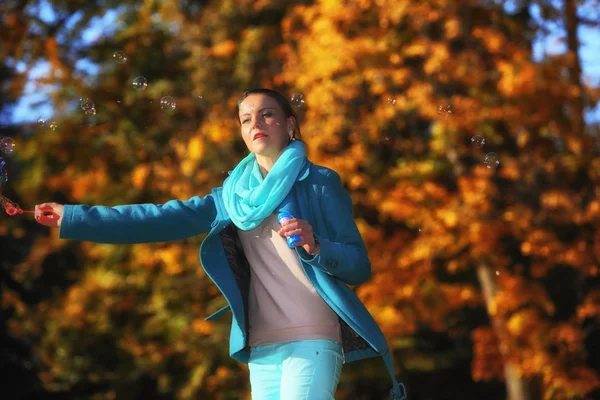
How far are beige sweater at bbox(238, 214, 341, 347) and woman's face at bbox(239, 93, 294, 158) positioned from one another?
0.23 metres

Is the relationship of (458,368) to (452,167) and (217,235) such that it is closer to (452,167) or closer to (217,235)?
(452,167)

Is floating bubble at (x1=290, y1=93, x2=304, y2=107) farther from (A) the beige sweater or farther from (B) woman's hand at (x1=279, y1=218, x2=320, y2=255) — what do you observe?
(B) woman's hand at (x1=279, y1=218, x2=320, y2=255)

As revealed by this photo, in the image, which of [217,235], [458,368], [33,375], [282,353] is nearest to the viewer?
[282,353]

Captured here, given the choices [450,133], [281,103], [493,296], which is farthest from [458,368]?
[281,103]

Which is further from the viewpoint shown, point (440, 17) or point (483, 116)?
point (440, 17)

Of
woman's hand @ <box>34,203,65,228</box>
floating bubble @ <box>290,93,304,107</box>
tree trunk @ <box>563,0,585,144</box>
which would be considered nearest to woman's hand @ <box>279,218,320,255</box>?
woman's hand @ <box>34,203,65,228</box>

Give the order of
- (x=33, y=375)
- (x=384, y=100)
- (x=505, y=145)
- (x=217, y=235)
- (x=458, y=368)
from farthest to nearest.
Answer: (x=458, y=368), (x=505, y=145), (x=384, y=100), (x=33, y=375), (x=217, y=235)

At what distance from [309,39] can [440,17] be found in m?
1.34

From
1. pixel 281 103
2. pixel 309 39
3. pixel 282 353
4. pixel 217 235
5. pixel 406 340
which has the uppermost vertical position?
pixel 309 39

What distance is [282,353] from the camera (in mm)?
2701

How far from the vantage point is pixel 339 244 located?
2703 mm

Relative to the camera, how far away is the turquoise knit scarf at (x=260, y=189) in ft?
9.04

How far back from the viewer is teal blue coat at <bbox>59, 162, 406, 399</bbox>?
271 cm

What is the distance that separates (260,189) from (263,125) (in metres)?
0.25
